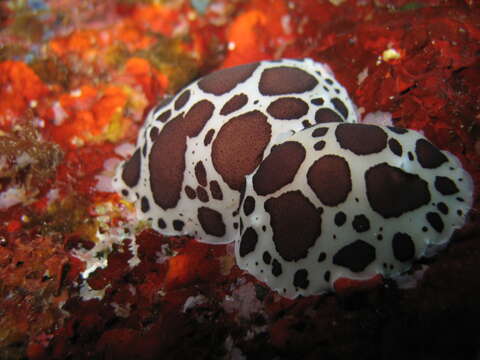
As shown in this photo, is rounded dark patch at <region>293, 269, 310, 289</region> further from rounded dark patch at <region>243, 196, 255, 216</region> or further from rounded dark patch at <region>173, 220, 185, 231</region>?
rounded dark patch at <region>173, 220, 185, 231</region>

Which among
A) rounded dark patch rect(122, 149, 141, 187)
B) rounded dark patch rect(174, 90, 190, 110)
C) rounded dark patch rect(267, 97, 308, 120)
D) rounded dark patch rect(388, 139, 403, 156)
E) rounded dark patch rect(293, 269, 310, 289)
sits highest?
rounded dark patch rect(174, 90, 190, 110)

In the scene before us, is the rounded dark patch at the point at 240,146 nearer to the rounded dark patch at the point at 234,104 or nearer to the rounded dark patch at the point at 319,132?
the rounded dark patch at the point at 234,104

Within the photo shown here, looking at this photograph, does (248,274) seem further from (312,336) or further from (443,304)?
(443,304)

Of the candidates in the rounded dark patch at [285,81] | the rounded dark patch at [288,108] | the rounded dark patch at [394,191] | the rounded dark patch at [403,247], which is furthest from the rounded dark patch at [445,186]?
the rounded dark patch at [285,81]

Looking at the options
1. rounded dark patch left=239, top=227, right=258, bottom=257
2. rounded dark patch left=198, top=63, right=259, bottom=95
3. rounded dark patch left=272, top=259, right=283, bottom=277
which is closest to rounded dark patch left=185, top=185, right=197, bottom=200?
rounded dark patch left=239, top=227, right=258, bottom=257

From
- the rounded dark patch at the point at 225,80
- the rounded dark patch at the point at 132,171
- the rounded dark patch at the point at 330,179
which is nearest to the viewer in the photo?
the rounded dark patch at the point at 330,179

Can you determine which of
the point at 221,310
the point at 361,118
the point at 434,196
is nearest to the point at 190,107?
the point at 361,118

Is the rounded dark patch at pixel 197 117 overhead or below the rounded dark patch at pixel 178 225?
overhead
